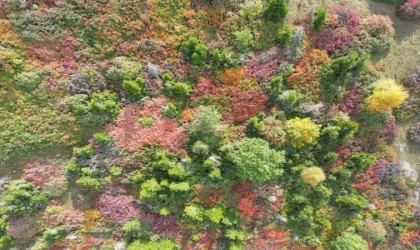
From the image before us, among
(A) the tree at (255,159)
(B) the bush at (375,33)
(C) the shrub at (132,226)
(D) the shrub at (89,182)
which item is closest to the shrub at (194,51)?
(A) the tree at (255,159)

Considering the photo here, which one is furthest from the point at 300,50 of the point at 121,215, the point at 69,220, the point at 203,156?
the point at 69,220

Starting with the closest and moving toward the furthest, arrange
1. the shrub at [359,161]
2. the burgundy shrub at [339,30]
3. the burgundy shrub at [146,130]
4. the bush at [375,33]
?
the burgundy shrub at [146,130] < the burgundy shrub at [339,30] < the shrub at [359,161] < the bush at [375,33]

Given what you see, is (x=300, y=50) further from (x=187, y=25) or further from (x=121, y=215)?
(x=121, y=215)

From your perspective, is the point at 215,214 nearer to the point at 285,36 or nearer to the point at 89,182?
the point at 89,182

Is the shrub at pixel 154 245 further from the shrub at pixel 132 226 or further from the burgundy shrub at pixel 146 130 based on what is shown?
the burgundy shrub at pixel 146 130

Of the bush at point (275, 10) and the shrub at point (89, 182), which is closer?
the shrub at point (89, 182)

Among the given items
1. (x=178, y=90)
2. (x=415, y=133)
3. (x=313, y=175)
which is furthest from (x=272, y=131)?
(x=415, y=133)
